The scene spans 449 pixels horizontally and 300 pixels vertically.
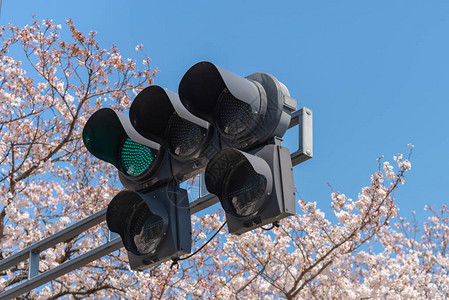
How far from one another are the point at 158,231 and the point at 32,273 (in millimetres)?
2070

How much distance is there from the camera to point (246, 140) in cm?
366

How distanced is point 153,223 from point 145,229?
0.08 metres

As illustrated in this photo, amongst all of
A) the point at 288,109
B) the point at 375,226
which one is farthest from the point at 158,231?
the point at 375,226

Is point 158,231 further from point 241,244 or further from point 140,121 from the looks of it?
point 241,244

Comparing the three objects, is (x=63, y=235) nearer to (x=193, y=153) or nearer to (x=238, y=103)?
(x=193, y=153)

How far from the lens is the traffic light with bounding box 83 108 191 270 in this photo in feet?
13.1

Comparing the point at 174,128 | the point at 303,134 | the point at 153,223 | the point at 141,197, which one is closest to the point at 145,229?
the point at 153,223

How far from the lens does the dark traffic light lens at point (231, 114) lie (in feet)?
12.0

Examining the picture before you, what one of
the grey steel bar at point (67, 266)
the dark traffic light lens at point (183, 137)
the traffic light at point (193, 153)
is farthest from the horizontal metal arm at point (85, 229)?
the dark traffic light lens at point (183, 137)

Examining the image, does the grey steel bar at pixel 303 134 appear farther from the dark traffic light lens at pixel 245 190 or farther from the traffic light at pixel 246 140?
the dark traffic light lens at pixel 245 190

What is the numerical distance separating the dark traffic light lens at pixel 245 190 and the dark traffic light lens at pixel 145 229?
0.56m

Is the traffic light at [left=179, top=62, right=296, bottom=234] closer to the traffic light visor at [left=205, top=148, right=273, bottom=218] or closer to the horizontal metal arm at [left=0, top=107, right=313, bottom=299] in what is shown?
the traffic light visor at [left=205, top=148, right=273, bottom=218]

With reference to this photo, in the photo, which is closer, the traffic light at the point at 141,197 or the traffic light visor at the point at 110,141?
the traffic light at the point at 141,197

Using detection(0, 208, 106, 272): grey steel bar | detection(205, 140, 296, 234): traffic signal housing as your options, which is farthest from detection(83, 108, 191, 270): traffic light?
detection(0, 208, 106, 272): grey steel bar
